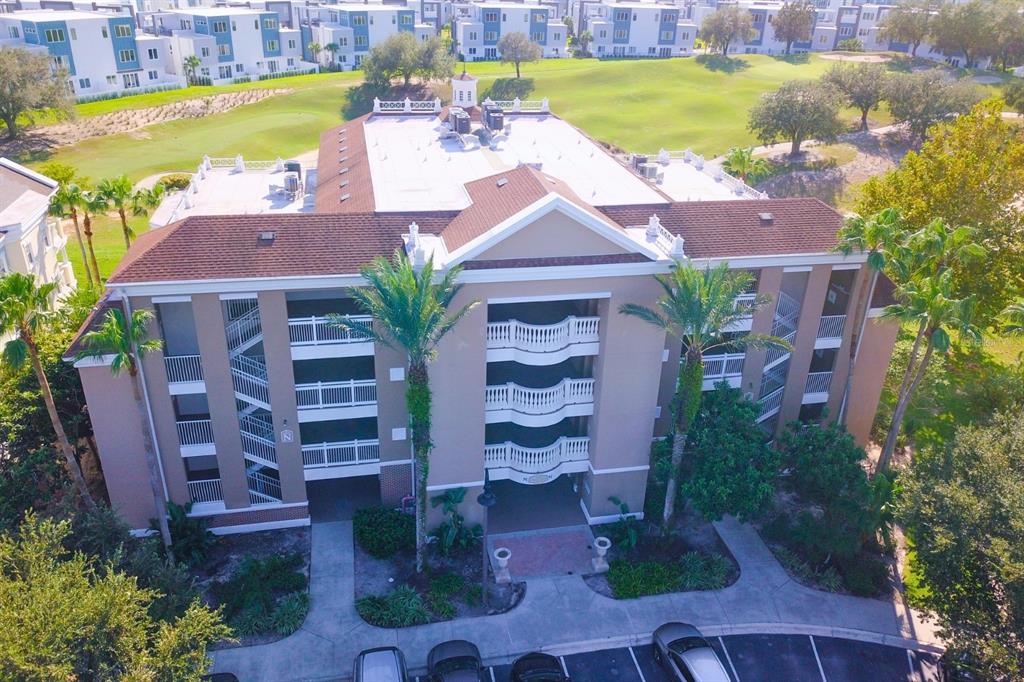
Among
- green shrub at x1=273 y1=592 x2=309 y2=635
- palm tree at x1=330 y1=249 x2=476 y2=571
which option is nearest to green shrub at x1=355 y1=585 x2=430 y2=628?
green shrub at x1=273 y1=592 x2=309 y2=635

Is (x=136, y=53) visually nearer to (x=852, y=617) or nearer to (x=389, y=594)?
(x=389, y=594)

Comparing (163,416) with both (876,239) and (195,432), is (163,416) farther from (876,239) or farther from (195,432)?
(876,239)

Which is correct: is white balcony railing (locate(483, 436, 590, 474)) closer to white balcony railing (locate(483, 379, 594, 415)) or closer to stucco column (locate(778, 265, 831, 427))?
white balcony railing (locate(483, 379, 594, 415))

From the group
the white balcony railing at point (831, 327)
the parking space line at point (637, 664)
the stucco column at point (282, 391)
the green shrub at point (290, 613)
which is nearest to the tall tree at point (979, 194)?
the white balcony railing at point (831, 327)

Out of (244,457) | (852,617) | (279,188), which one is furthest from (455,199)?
(852,617)

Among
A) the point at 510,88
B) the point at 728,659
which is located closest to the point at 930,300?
the point at 728,659
